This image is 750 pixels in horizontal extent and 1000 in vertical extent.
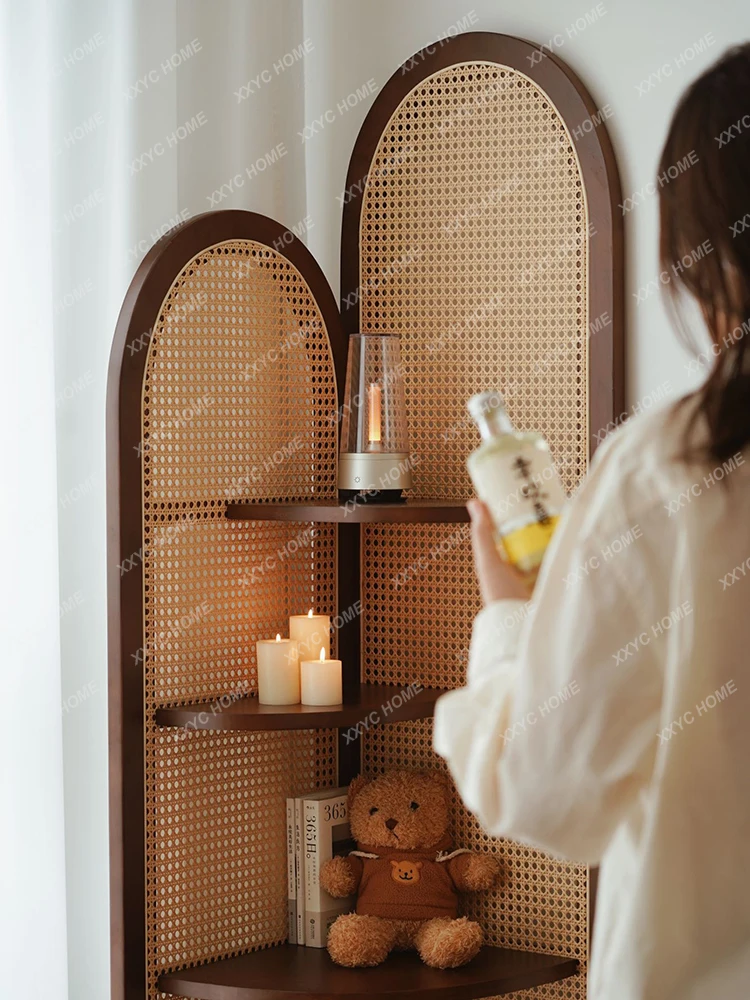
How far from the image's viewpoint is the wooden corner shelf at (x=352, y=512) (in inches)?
71.7

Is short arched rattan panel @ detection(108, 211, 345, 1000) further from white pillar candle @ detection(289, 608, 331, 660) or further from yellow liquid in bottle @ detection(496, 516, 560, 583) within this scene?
yellow liquid in bottle @ detection(496, 516, 560, 583)

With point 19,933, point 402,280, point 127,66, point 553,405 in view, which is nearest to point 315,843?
point 19,933

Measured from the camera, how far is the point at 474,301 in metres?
2.03

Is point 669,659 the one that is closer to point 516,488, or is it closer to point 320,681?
point 516,488

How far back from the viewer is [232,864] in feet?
6.32

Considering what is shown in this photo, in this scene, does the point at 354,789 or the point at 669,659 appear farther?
the point at 354,789

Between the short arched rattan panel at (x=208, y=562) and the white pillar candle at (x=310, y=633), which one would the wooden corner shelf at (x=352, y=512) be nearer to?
the short arched rattan panel at (x=208, y=562)

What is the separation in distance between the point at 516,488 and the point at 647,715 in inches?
9.5

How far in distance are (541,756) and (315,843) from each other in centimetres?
107

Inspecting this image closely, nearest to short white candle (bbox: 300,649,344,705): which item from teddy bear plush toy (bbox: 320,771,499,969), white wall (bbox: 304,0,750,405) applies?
teddy bear plush toy (bbox: 320,771,499,969)

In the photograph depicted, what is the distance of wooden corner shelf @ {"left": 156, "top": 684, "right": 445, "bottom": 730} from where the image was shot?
5.81 feet

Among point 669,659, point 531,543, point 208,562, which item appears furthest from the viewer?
point 208,562

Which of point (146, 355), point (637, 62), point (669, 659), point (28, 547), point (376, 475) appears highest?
point (637, 62)

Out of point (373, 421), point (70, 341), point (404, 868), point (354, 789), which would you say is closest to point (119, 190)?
point (70, 341)
